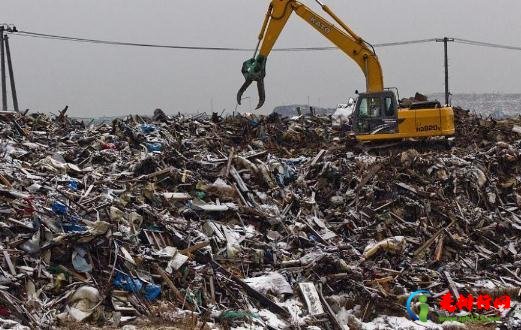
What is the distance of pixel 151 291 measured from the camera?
7.77 m

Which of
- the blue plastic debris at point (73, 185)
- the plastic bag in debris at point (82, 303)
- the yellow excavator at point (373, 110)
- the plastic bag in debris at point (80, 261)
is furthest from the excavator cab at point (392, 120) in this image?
the plastic bag in debris at point (82, 303)

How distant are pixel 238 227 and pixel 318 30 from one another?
25.3ft

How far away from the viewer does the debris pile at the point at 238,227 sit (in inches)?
302

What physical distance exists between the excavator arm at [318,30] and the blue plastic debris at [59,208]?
23.6 feet

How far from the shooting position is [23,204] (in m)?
8.52

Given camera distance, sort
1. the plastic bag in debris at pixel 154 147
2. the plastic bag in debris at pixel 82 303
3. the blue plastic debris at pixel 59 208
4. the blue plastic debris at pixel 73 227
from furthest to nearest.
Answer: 1. the plastic bag in debris at pixel 154 147
2. the blue plastic debris at pixel 59 208
3. the blue plastic debris at pixel 73 227
4. the plastic bag in debris at pixel 82 303

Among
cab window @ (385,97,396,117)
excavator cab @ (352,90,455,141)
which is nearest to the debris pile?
excavator cab @ (352,90,455,141)

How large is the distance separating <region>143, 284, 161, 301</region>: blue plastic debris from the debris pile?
18 mm

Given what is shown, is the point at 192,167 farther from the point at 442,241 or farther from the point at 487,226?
the point at 487,226

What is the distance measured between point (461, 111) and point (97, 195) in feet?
47.6

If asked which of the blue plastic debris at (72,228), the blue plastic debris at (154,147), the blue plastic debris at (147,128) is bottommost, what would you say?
the blue plastic debris at (72,228)

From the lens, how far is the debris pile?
302 inches

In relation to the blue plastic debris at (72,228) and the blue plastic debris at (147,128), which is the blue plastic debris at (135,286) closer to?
the blue plastic debris at (72,228)

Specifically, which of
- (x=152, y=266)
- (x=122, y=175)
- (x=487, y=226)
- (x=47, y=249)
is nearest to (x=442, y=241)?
(x=487, y=226)
